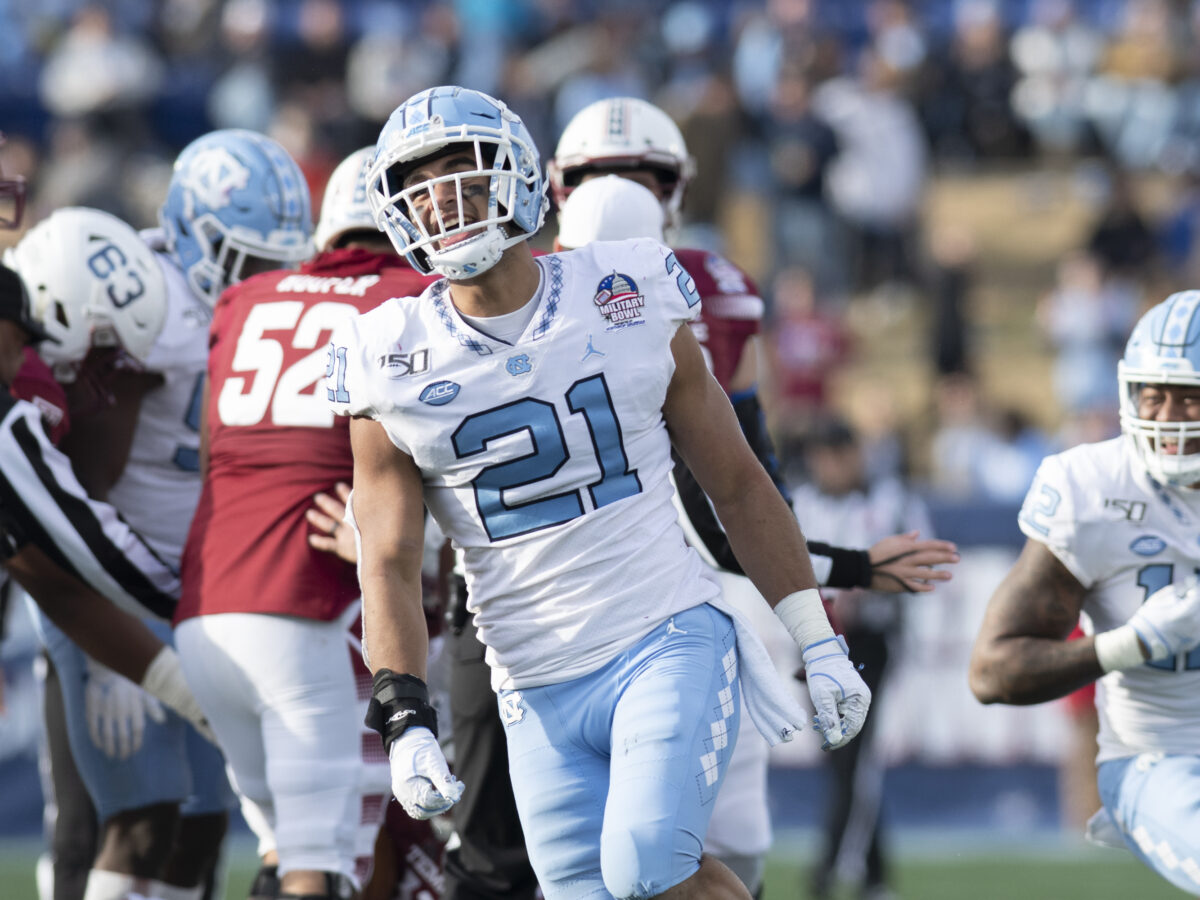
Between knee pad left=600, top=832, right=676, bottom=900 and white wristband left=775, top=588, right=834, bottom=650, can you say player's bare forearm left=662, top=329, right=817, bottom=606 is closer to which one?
white wristband left=775, top=588, right=834, bottom=650

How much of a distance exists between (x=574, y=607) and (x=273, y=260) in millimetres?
1977

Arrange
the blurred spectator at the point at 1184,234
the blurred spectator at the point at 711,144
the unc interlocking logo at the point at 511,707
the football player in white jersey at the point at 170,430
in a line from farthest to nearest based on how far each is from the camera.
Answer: the blurred spectator at the point at 1184,234, the blurred spectator at the point at 711,144, the football player in white jersey at the point at 170,430, the unc interlocking logo at the point at 511,707

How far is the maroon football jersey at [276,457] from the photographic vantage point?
434 centimetres

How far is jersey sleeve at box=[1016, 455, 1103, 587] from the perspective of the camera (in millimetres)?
4480

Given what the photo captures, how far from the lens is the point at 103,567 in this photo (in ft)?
14.9

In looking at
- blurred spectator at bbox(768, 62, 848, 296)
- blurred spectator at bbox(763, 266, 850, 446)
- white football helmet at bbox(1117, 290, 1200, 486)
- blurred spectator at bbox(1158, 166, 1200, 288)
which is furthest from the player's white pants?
blurred spectator at bbox(1158, 166, 1200, 288)

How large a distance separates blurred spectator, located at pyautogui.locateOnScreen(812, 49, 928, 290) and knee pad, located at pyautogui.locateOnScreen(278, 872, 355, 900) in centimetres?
1031

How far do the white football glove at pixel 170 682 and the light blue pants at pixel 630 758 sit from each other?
4.14 ft

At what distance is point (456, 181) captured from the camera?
141 inches

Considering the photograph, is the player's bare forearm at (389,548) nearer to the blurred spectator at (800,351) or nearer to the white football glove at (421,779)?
the white football glove at (421,779)

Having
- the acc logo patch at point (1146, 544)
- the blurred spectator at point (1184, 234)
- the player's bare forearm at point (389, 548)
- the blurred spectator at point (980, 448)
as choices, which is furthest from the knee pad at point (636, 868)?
the blurred spectator at point (1184, 234)

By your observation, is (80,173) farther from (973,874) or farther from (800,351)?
(973,874)

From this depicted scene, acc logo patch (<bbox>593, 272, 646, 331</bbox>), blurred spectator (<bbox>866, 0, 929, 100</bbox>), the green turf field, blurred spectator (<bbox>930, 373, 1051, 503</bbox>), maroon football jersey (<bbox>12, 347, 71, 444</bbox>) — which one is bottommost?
the green turf field

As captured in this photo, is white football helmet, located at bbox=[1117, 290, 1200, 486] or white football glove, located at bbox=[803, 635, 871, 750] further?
white football helmet, located at bbox=[1117, 290, 1200, 486]
